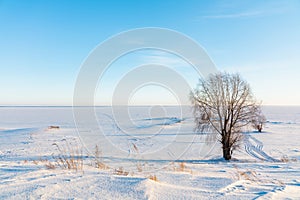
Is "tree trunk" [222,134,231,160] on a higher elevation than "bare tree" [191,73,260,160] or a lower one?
lower

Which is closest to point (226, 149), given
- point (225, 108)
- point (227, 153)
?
point (227, 153)

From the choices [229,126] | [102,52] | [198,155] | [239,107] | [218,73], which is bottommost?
[198,155]

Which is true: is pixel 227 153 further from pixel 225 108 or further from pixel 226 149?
pixel 225 108

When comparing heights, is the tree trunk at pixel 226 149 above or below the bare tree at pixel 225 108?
below

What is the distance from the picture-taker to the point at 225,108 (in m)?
17.6

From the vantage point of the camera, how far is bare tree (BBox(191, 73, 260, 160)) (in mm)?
17500

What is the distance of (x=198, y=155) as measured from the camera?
1823 centimetres

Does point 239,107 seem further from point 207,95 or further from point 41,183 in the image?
point 41,183

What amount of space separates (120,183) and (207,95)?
1681cm

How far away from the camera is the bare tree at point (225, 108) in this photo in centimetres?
1750

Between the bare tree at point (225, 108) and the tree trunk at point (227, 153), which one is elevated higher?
the bare tree at point (225, 108)

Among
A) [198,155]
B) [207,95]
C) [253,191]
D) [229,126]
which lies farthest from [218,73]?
[253,191]

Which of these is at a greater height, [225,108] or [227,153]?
[225,108]

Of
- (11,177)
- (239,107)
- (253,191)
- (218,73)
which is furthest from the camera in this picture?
(218,73)
